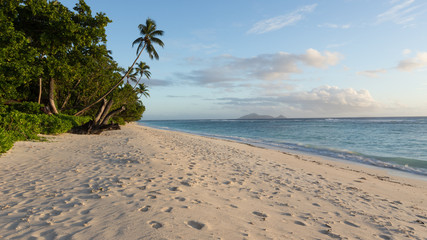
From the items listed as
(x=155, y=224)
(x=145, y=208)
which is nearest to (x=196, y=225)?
(x=155, y=224)

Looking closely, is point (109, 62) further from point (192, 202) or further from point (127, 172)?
point (192, 202)

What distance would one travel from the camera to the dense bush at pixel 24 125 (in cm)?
858

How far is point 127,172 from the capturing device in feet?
20.7

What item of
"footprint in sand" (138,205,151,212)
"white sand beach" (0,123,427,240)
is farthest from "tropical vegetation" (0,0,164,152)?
"footprint in sand" (138,205,151,212)

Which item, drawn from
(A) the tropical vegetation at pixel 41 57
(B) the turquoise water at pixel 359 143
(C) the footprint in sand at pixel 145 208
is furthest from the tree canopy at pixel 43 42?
(B) the turquoise water at pixel 359 143

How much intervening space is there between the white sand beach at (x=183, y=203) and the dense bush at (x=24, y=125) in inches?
55.1

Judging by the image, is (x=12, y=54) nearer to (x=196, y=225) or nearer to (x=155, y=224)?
(x=155, y=224)

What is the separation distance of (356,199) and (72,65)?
18.7 m

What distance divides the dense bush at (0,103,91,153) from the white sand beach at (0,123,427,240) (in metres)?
1.40

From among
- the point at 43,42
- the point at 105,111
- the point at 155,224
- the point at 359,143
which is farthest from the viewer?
the point at 359,143

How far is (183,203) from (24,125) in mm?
11181

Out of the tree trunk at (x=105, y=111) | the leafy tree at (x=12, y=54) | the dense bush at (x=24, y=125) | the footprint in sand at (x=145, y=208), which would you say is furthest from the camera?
the tree trunk at (x=105, y=111)

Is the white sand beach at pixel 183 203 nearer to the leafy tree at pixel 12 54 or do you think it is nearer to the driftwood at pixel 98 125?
the leafy tree at pixel 12 54

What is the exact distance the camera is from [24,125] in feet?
36.1
